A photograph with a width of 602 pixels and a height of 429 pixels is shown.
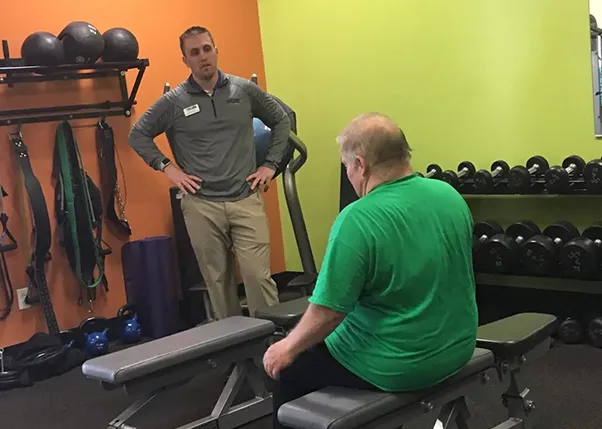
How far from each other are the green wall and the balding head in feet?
6.63

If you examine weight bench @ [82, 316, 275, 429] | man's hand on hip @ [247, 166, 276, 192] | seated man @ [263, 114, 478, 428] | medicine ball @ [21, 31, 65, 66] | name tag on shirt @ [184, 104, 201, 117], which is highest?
medicine ball @ [21, 31, 65, 66]

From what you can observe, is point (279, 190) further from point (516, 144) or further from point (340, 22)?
point (516, 144)

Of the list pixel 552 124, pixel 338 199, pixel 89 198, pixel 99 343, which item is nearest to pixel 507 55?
pixel 552 124

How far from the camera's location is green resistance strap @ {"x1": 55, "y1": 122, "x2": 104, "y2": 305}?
3.86m

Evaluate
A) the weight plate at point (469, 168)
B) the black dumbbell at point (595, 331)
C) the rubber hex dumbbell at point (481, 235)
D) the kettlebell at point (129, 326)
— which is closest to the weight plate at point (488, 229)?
the rubber hex dumbbell at point (481, 235)

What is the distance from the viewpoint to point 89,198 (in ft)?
12.9

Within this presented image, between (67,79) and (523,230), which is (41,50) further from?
(523,230)

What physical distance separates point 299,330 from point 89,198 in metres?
2.50

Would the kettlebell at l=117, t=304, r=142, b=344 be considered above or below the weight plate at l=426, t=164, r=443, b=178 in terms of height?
below

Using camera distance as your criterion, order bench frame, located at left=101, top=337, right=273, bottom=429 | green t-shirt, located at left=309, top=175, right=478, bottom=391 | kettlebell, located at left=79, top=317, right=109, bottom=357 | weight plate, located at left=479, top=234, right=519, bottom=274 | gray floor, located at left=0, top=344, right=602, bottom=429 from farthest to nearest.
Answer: kettlebell, located at left=79, top=317, right=109, bottom=357
weight plate, located at left=479, top=234, right=519, bottom=274
gray floor, located at left=0, top=344, right=602, bottom=429
bench frame, located at left=101, top=337, right=273, bottom=429
green t-shirt, located at left=309, top=175, right=478, bottom=391

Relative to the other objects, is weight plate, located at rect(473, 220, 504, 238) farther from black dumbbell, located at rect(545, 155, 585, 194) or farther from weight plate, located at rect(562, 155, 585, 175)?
weight plate, located at rect(562, 155, 585, 175)

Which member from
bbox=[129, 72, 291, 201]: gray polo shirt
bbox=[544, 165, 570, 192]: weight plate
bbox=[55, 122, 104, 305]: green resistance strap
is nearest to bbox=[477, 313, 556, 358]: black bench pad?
bbox=[544, 165, 570, 192]: weight plate

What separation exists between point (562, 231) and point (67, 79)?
8.82 feet

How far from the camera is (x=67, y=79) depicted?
394cm
